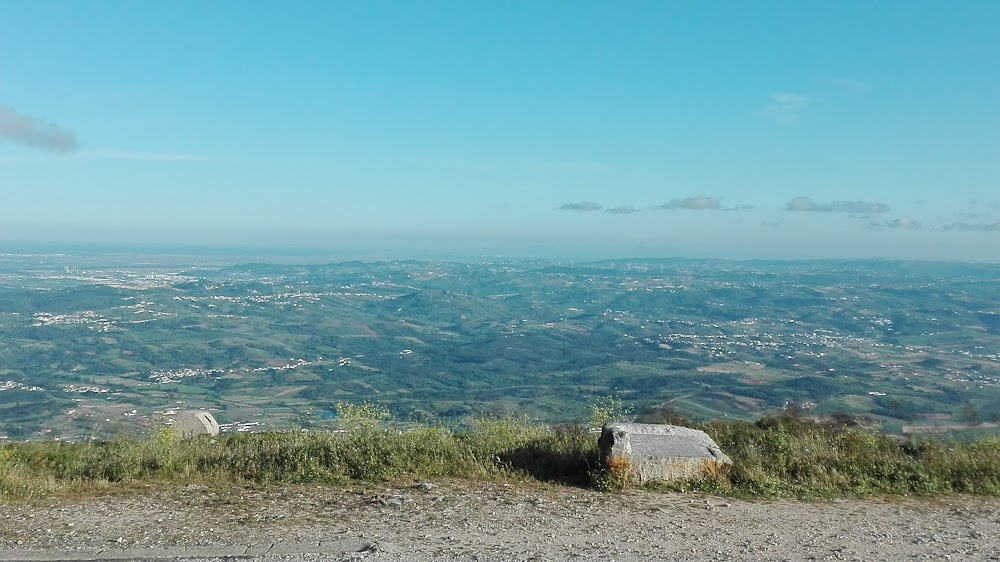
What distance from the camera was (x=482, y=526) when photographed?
24.0ft

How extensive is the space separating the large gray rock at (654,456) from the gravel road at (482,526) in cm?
40

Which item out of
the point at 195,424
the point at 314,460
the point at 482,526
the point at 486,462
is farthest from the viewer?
the point at 195,424

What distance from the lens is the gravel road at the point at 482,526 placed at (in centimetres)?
664

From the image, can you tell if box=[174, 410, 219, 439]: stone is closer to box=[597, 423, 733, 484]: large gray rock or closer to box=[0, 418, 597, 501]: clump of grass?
box=[0, 418, 597, 501]: clump of grass

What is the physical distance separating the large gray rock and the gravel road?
403 mm

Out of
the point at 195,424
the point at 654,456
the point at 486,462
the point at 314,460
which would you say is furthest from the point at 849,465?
the point at 195,424

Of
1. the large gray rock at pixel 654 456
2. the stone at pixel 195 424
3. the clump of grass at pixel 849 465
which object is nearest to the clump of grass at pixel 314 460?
the large gray rock at pixel 654 456

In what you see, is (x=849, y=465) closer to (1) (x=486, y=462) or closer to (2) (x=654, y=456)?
(2) (x=654, y=456)

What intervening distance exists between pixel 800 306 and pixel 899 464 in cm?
7696

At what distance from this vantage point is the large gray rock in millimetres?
8852

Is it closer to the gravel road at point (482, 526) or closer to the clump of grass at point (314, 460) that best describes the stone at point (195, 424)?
the clump of grass at point (314, 460)

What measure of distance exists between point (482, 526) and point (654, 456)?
264cm

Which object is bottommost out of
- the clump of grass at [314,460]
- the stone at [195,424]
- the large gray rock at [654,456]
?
the stone at [195,424]

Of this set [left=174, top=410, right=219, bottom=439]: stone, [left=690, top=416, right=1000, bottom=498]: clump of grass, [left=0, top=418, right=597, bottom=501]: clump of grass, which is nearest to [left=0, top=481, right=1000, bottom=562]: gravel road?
[left=690, top=416, right=1000, bottom=498]: clump of grass
